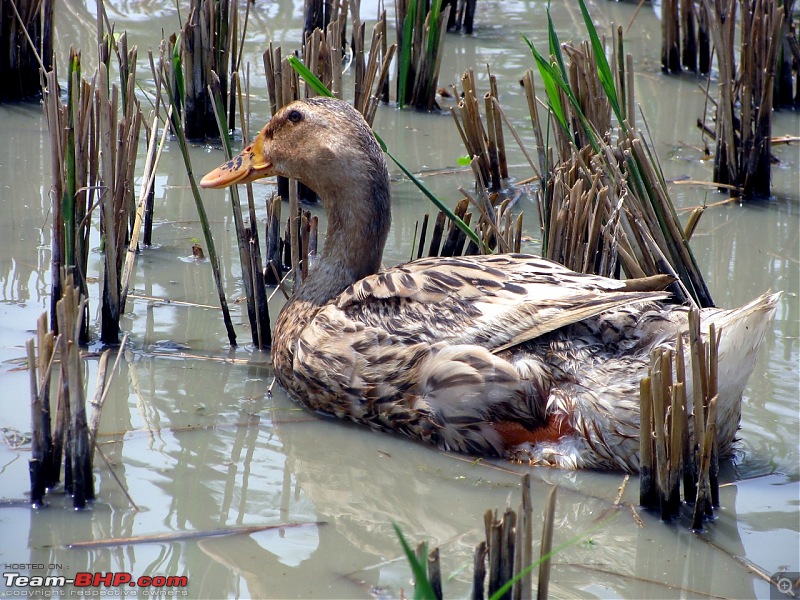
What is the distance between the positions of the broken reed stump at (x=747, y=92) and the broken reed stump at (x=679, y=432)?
3280 mm

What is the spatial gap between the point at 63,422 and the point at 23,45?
15.0ft

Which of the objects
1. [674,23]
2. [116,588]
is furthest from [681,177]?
[116,588]

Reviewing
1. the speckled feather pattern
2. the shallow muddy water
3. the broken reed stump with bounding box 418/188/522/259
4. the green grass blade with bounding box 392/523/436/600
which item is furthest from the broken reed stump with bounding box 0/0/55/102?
the green grass blade with bounding box 392/523/436/600

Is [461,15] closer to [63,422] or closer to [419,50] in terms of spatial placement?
[419,50]

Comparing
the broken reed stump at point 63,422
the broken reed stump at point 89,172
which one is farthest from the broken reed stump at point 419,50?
the broken reed stump at point 63,422

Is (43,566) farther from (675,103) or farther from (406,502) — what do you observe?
(675,103)

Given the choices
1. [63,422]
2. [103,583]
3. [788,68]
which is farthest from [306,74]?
[788,68]

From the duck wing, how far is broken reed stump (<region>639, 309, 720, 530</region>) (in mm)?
516

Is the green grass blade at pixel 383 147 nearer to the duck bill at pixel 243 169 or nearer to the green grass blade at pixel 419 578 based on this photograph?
the duck bill at pixel 243 169

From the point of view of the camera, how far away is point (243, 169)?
486 cm

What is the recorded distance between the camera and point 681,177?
6.81 metres

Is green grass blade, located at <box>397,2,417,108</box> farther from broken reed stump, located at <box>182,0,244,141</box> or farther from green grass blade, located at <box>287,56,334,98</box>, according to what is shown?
green grass blade, located at <box>287,56,334,98</box>

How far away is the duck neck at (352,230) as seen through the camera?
4.66m

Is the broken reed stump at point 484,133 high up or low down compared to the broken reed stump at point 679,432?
up
